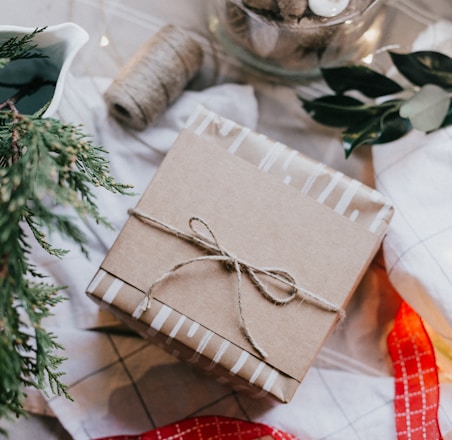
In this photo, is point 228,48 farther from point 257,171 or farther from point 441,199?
point 441,199

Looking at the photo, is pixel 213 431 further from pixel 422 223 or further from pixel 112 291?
pixel 422 223

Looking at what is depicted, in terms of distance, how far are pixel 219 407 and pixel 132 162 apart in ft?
1.35

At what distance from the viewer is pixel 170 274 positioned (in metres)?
0.80

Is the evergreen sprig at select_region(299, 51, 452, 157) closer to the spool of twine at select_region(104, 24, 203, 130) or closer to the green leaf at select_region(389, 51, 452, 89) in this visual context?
the green leaf at select_region(389, 51, 452, 89)

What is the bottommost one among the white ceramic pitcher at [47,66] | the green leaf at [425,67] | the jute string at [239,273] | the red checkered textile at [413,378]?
the red checkered textile at [413,378]

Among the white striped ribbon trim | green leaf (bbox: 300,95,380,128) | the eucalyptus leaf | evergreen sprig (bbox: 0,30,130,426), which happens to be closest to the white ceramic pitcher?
evergreen sprig (bbox: 0,30,130,426)

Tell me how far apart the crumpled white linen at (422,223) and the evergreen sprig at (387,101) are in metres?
0.03

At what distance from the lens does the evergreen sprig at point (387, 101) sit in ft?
3.00

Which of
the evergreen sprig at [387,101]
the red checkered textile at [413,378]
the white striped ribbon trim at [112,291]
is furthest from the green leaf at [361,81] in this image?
the white striped ribbon trim at [112,291]

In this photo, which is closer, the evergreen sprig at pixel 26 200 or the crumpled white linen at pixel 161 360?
the evergreen sprig at pixel 26 200

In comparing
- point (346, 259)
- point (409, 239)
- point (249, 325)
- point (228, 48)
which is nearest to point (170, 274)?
point (249, 325)

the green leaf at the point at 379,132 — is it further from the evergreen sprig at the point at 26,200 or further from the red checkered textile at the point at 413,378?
the evergreen sprig at the point at 26,200

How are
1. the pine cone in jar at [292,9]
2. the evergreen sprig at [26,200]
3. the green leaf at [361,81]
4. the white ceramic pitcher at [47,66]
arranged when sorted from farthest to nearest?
the green leaf at [361,81], the pine cone in jar at [292,9], the white ceramic pitcher at [47,66], the evergreen sprig at [26,200]

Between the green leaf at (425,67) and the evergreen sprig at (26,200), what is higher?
the green leaf at (425,67)
